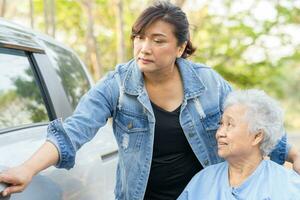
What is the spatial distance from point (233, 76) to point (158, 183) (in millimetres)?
13293

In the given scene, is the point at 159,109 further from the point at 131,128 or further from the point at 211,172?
the point at 211,172

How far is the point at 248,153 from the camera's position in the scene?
246cm

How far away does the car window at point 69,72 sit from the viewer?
3.10 metres

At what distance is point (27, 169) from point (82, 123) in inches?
15.6

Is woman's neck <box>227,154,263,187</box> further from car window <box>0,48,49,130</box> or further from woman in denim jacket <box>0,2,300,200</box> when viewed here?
car window <box>0,48,49,130</box>

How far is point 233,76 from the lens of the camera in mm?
15609

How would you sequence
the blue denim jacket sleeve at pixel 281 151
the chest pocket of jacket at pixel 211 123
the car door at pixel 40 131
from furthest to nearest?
1. the blue denim jacket sleeve at pixel 281 151
2. the chest pocket of jacket at pixel 211 123
3. the car door at pixel 40 131

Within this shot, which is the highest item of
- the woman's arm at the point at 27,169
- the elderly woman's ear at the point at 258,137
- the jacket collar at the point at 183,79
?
the jacket collar at the point at 183,79

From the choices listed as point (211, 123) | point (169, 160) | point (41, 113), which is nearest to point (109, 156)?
point (41, 113)

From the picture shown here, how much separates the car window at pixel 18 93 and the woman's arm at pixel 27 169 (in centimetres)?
37

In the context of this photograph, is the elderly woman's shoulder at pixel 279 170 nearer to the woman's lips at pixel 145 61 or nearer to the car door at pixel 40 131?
the woman's lips at pixel 145 61

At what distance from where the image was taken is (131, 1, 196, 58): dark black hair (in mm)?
2379

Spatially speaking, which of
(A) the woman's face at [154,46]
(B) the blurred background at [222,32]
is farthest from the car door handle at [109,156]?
(B) the blurred background at [222,32]

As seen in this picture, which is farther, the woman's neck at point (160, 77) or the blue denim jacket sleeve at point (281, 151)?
the blue denim jacket sleeve at point (281, 151)
